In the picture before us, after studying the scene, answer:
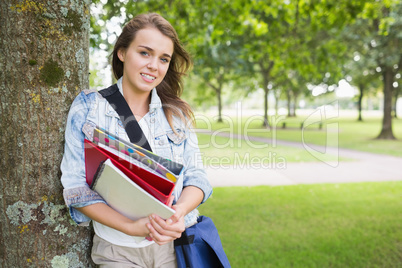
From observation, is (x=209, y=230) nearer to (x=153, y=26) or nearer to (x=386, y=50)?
(x=153, y=26)


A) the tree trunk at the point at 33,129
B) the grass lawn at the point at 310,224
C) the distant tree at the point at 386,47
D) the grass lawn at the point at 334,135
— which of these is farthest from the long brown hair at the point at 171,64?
the distant tree at the point at 386,47

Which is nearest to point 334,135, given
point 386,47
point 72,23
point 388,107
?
point 388,107

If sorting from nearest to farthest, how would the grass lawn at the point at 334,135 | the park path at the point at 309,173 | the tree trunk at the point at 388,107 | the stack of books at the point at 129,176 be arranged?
the stack of books at the point at 129,176 → the park path at the point at 309,173 → the grass lawn at the point at 334,135 → the tree trunk at the point at 388,107

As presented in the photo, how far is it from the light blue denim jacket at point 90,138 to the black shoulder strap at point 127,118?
0.09ft

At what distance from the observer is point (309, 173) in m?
9.40

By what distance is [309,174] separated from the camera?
30.4 feet

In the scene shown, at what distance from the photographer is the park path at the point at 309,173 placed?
27.9 ft

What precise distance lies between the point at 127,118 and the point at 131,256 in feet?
2.40

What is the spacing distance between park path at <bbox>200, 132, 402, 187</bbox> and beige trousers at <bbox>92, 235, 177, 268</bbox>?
20.2 feet

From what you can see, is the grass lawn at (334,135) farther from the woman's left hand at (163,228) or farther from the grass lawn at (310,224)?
the woman's left hand at (163,228)

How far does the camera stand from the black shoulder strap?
1.80 meters

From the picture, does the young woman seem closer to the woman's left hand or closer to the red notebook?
the woman's left hand

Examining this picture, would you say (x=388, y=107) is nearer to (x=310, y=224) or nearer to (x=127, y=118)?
(x=310, y=224)

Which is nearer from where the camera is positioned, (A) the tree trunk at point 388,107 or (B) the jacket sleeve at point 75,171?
(B) the jacket sleeve at point 75,171
